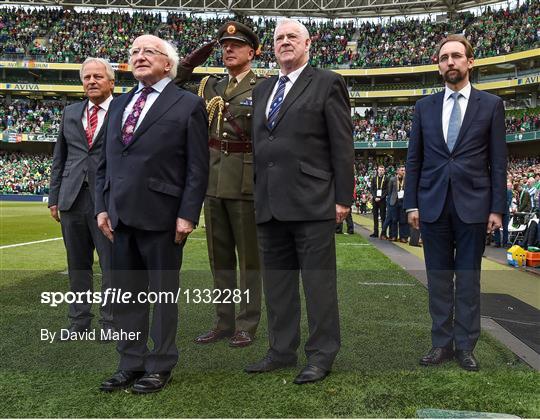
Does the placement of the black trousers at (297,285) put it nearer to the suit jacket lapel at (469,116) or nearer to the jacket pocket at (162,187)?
the jacket pocket at (162,187)

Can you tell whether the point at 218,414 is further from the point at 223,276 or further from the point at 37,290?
the point at 37,290

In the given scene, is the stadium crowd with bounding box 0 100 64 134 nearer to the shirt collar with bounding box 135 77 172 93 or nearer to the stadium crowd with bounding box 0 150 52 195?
the stadium crowd with bounding box 0 150 52 195

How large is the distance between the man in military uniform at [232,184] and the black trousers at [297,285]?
524mm

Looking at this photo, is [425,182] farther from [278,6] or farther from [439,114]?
[278,6]

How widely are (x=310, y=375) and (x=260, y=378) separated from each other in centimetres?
30

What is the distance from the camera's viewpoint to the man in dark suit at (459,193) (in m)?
3.47

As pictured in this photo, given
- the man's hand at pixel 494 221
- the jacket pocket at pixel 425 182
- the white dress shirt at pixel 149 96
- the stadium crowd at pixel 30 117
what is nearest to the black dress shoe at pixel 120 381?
the white dress shirt at pixel 149 96

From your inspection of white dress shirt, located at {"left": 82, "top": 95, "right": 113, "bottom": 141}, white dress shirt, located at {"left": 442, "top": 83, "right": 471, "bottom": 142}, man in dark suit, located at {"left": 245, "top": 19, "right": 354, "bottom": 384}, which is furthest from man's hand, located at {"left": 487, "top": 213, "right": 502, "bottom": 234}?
white dress shirt, located at {"left": 82, "top": 95, "right": 113, "bottom": 141}

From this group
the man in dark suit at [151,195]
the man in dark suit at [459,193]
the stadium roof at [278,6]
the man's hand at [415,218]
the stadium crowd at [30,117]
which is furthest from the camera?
the stadium roof at [278,6]

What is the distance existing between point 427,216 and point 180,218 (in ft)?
5.45

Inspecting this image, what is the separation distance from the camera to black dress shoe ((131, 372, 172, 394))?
2.90 meters

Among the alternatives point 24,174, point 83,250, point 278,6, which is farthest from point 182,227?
point 278,6

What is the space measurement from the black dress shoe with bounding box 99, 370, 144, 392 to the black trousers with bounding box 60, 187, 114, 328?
1.09 meters

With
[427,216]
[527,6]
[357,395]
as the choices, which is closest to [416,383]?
[357,395]
